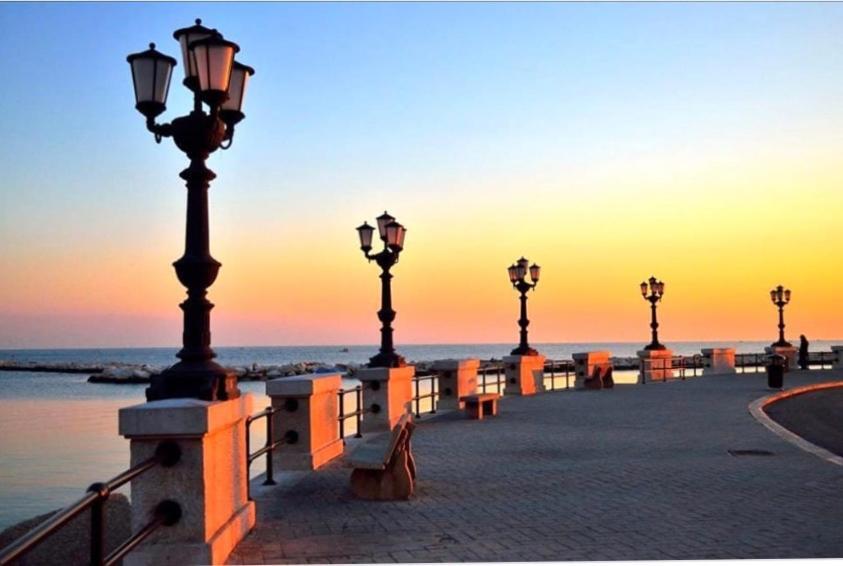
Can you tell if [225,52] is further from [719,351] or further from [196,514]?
[719,351]

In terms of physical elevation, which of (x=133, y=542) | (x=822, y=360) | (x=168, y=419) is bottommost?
(x=822, y=360)

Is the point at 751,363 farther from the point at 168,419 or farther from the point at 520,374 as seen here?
the point at 168,419

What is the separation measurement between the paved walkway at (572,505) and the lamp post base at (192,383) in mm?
1344

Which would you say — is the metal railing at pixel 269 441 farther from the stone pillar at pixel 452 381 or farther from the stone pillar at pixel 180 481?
the stone pillar at pixel 452 381

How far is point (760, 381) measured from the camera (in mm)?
33562

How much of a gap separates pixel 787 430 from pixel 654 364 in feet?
69.4

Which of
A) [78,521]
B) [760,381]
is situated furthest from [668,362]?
[78,521]

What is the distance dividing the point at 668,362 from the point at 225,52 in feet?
110

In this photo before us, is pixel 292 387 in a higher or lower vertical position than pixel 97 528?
higher

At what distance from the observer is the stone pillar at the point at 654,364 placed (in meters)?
37.8

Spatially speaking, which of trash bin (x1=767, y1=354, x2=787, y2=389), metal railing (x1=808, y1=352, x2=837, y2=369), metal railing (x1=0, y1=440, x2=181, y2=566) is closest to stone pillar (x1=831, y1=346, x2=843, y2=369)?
metal railing (x1=808, y1=352, x2=837, y2=369)

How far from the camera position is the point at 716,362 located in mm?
42656

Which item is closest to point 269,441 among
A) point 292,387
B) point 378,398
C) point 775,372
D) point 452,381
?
point 292,387

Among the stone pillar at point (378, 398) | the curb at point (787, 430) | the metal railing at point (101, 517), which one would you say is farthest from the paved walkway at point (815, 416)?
the metal railing at point (101, 517)
